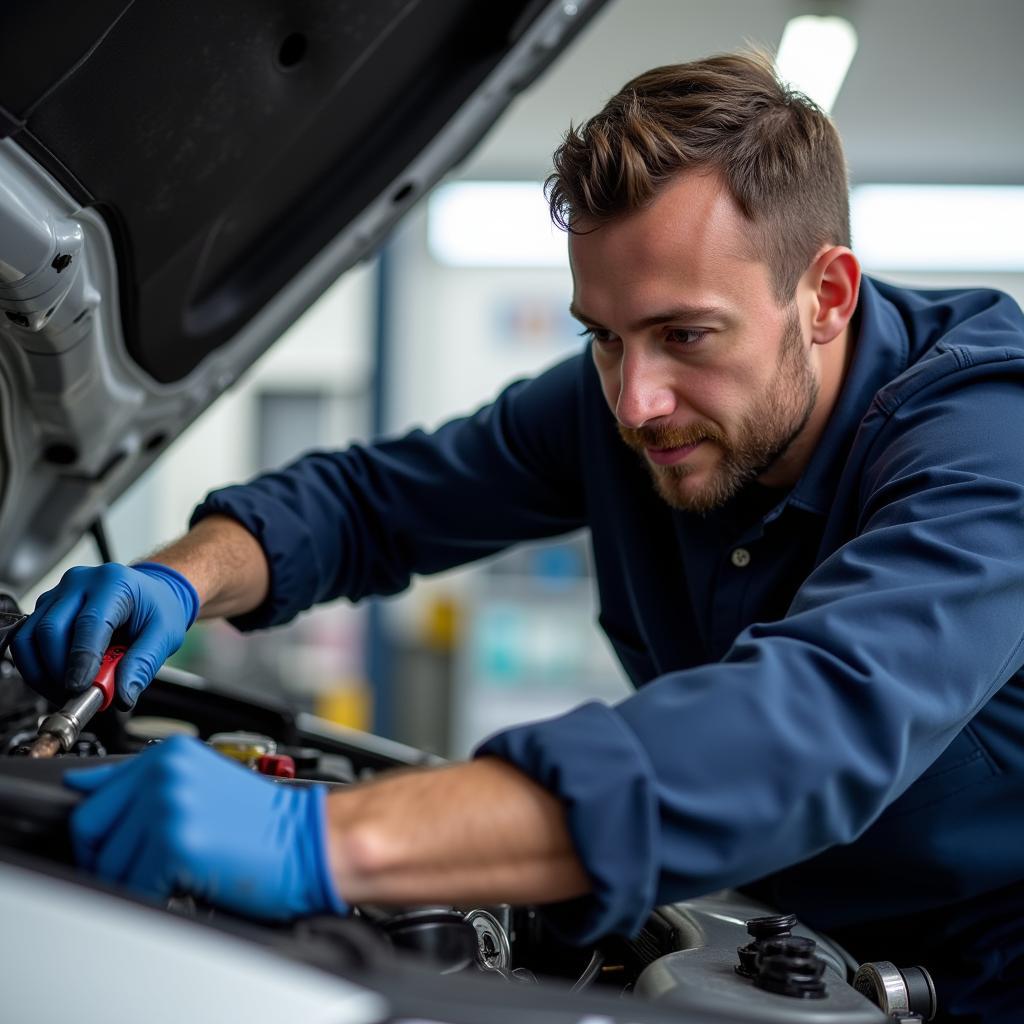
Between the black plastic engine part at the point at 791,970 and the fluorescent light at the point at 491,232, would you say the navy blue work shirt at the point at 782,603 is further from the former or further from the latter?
the fluorescent light at the point at 491,232

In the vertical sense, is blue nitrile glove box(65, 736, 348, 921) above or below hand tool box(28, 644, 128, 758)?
above

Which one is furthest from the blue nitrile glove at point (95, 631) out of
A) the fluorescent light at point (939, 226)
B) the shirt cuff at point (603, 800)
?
the fluorescent light at point (939, 226)

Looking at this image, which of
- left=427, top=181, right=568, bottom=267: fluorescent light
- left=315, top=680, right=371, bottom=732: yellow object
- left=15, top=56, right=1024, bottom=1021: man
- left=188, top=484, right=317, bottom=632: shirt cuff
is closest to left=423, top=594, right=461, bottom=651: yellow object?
left=315, top=680, right=371, bottom=732: yellow object

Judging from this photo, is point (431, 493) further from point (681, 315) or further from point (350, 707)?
point (350, 707)

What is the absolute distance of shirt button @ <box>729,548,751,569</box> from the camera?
1.27 meters

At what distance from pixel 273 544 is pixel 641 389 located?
569 mm

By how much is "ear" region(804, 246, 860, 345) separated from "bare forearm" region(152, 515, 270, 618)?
0.73 metres

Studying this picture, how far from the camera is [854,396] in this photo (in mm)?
1228

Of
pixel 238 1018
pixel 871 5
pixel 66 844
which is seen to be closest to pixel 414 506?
pixel 66 844

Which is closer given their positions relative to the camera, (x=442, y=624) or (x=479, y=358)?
(x=442, y=624)

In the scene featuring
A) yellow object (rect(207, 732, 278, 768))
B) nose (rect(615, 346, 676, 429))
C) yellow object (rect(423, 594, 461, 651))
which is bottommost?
yellow object (rect(423, 594, 461, 651))

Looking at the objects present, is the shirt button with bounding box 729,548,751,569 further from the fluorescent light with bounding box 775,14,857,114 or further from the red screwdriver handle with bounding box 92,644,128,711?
the fluorescent light with bounding box 775,14,857,114

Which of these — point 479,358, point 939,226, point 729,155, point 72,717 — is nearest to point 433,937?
point 72,717

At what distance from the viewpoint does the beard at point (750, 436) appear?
46.5 inches
